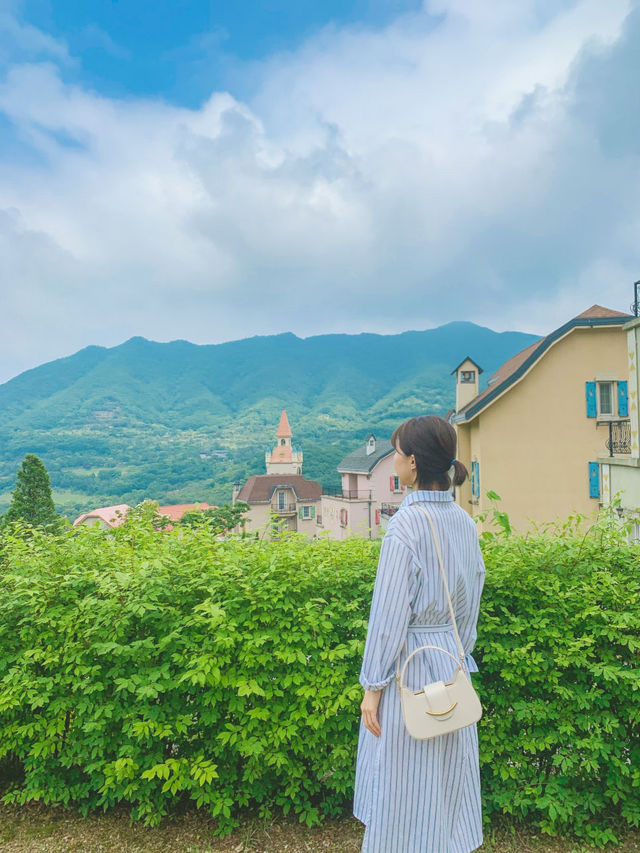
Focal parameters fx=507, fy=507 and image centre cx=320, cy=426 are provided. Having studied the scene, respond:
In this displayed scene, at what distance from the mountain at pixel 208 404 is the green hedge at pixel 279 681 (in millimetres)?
40327

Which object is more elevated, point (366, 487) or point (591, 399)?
point (591, 399)

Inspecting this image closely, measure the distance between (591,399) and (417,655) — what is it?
1451 cm

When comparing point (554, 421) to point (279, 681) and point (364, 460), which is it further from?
point (364, 460)

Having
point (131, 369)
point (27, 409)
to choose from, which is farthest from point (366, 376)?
point (27, 409)

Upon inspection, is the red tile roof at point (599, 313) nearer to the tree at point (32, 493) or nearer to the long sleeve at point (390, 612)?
the long sleeve at point (390, 612)

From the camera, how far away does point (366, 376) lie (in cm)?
10925

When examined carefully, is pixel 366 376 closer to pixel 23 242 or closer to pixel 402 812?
pixel 23 242

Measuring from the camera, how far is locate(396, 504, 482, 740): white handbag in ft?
5.26

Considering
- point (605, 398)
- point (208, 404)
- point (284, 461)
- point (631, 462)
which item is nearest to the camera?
point (631, 462)

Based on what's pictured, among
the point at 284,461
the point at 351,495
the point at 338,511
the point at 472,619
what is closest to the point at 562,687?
the point at 472,619

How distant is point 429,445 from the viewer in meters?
1.79

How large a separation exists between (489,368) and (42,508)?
320 feet

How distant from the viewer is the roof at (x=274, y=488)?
42.2 m

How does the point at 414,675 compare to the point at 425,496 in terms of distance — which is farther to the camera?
the point at 425,496
